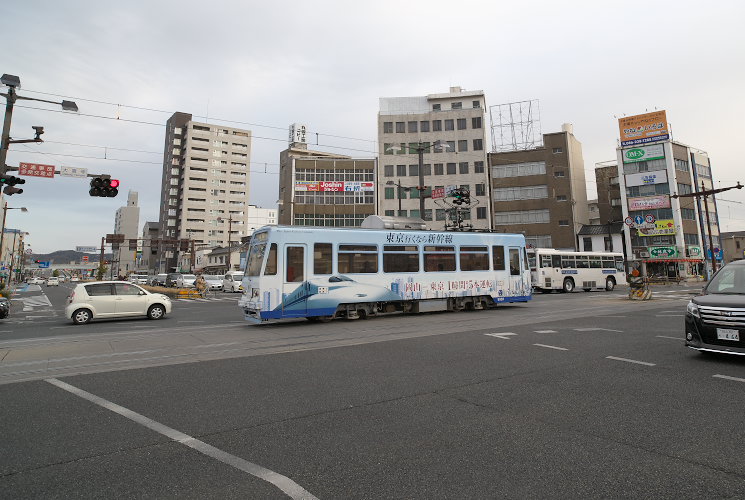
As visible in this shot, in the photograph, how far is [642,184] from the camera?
2231 inches

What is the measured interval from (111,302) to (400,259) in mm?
11549

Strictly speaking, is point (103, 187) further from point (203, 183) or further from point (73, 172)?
point (203, 183)

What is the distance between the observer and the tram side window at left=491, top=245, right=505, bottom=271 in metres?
16.7

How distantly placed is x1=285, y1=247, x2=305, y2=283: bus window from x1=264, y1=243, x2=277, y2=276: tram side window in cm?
40

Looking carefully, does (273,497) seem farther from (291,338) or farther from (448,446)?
(291,338)

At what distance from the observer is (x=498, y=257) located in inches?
662

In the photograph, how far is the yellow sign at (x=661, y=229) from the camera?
53.9m

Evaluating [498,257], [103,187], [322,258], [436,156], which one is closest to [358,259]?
[322,258]

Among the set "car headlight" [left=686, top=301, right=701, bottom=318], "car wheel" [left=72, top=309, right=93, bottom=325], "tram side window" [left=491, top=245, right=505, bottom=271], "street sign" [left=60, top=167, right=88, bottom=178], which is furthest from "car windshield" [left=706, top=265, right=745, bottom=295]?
"street sign" [left=60, top=167, right=88, bottom=178]

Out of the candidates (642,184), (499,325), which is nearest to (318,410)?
(499,325)

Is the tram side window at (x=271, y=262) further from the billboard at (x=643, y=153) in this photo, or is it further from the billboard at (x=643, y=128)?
the billboard at (x=643, y=128)

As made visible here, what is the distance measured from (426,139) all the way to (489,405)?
59947 mm

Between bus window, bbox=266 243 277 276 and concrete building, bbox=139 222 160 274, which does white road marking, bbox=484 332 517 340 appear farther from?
concrete building, bbox=139 222 160 274

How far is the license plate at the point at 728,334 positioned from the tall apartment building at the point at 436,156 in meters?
52.0
